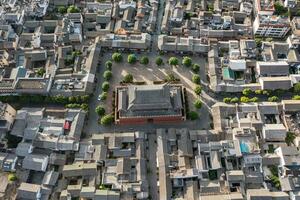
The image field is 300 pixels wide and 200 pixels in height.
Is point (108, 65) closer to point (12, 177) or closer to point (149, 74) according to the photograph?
point (149, 74)

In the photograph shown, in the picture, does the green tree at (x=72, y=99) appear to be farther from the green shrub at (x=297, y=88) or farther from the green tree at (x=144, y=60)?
the green shrub at (x=297, y=88)

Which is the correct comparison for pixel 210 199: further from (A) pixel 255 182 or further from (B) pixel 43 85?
(B) pixel 43 85

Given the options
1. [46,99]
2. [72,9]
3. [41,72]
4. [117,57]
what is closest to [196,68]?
[117,57]

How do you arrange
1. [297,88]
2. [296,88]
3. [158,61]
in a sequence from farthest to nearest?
1. [158,61]
2. [296,88]
3. [297,88]

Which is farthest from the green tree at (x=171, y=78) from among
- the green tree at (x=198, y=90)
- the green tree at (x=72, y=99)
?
the green tree at (x=72, y=99)

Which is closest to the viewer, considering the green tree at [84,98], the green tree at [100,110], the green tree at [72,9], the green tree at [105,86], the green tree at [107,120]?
the green tree at [107,120]

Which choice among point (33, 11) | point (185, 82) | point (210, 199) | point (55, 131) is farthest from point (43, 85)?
point (210, 199)

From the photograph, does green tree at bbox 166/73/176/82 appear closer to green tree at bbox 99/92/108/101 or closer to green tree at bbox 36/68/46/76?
green tree at bbox 99/92/108/101

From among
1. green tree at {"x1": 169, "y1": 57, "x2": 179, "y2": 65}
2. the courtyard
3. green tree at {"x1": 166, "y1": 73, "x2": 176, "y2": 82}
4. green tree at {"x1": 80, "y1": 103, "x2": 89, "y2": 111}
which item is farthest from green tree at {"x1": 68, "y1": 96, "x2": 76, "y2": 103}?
green tree at {"x1": 169, "y1": 57, "x2": 179, "y2": 65}

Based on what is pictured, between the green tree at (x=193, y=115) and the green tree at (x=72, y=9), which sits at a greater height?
the green tree at (x=72, y=9)

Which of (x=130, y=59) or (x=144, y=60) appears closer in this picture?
(x=144, y=60)

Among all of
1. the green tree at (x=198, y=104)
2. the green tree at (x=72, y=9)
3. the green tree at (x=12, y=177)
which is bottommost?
the green tree at (x=12, y=177)
